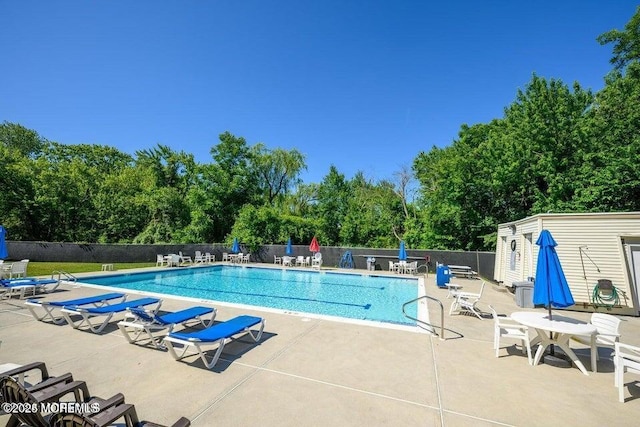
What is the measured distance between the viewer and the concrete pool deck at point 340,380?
9.57 ft

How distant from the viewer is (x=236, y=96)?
60.1ft

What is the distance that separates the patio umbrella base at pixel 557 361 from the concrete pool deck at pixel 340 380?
137mm

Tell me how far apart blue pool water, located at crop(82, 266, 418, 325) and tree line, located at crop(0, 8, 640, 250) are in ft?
22.0

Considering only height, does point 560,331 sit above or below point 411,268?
above

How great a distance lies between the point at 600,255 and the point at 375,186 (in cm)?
2037

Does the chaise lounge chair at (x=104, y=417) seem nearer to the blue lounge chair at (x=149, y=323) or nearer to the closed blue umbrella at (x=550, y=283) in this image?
the blue lounge chair at (x=149, y=323)

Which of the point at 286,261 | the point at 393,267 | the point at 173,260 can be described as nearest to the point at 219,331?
the point at 393,267

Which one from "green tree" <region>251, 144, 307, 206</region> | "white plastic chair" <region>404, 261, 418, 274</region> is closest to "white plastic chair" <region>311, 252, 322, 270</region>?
"white plastic chair" <region>404, 261, 418, 274</region>

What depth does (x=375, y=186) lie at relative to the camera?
2814cm

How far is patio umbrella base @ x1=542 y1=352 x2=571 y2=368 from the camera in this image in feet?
13.9

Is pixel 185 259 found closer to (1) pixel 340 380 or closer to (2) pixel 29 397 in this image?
(1) pixel 340 380

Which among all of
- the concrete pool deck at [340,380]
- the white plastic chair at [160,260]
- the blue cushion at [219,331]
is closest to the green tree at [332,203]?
the white plastic chair at [160,260]

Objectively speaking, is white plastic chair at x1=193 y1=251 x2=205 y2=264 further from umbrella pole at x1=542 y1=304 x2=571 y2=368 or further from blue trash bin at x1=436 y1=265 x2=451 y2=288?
umbrella pole at x1=542 y1=304 x2=571 y2=368

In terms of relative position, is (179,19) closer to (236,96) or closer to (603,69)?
(236,96)
